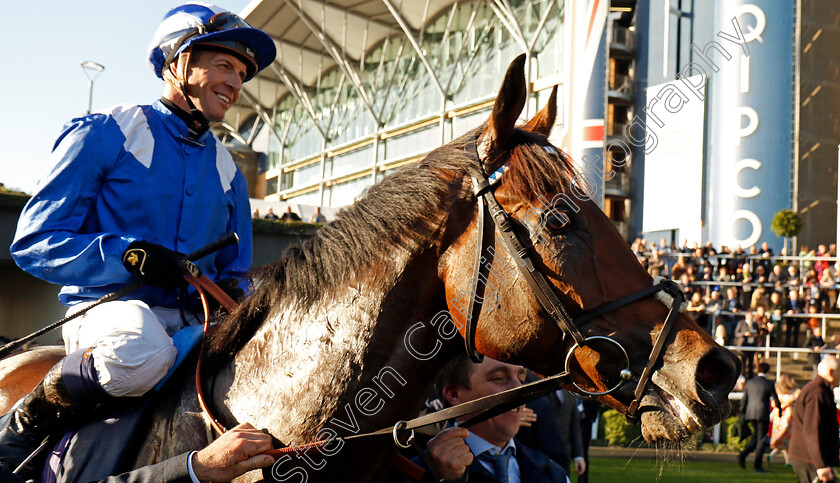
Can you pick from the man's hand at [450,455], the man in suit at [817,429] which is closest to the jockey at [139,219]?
the man's hand at [450,455]

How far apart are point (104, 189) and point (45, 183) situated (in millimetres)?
164

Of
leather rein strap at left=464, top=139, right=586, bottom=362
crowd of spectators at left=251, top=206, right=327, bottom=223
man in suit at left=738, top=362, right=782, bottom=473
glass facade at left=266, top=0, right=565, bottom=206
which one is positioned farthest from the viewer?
glass facade at left=266, top=0, right=565, bottom=206

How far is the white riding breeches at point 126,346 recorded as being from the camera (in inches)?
75.5

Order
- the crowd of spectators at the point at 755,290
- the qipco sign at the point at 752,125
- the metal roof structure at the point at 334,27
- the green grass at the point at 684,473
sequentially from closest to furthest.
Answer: the green grass at the point at 684,473, the crowd of spectators at the point at 755,290, the qipco sign at the point at 752,125, the metal roof structure at the point at 334,27

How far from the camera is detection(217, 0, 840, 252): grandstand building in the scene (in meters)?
20.3

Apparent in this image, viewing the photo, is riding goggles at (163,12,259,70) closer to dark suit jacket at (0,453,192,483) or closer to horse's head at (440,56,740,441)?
horse's head at (440,56,740,441)

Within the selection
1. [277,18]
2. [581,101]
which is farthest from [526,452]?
[277,18]

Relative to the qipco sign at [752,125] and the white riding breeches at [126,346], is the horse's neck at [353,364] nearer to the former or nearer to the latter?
the white riding breeches at [126,346]

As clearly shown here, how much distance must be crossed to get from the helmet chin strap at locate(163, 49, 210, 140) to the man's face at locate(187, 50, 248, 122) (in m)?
0.01

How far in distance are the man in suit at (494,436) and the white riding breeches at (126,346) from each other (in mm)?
1222

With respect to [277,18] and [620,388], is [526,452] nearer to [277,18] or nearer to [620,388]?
[620,388]

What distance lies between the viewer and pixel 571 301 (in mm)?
1778

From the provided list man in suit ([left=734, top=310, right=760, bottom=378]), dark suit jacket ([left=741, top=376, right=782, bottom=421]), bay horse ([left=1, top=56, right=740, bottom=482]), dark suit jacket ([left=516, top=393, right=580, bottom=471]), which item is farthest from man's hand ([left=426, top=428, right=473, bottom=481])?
man in suit ([left=734, top=310, right=760, bottom=378])

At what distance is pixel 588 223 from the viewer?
1.85 m
